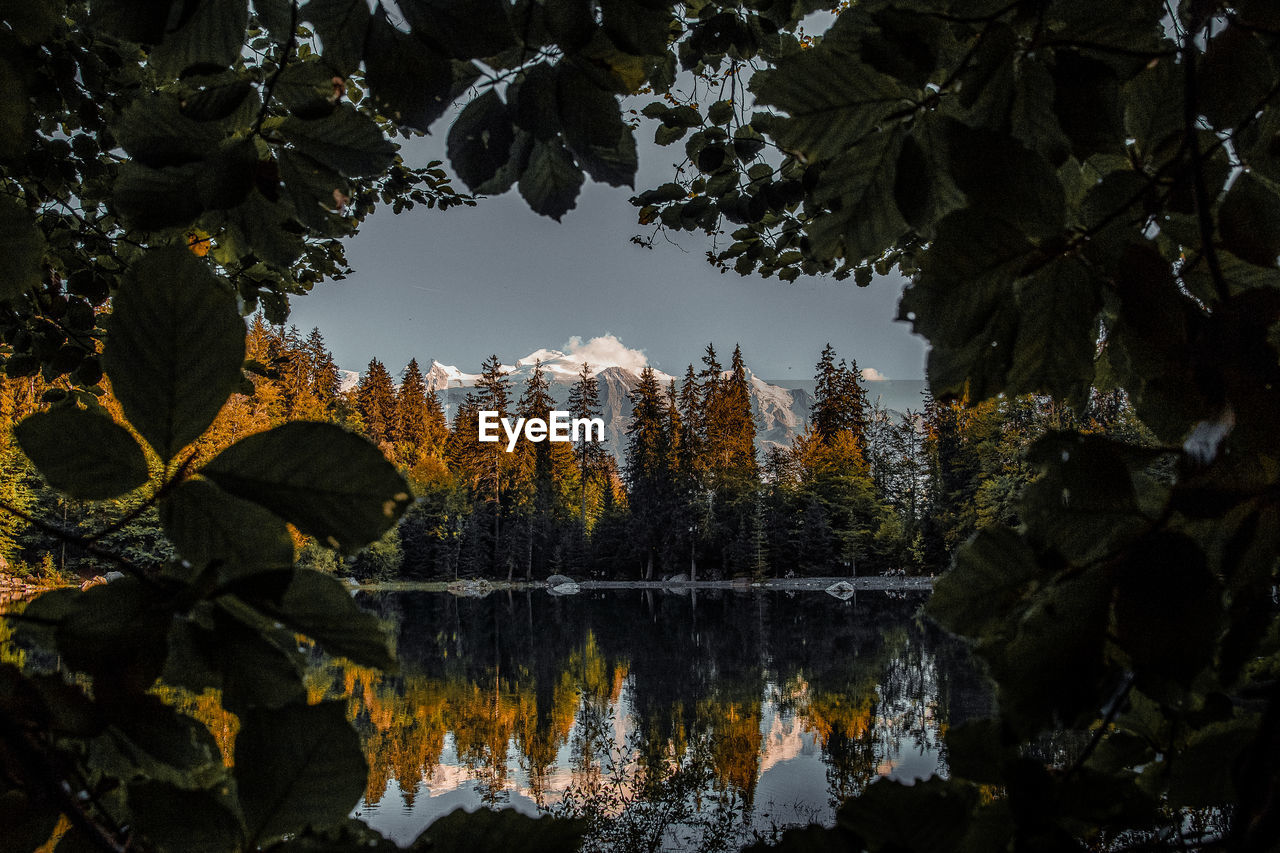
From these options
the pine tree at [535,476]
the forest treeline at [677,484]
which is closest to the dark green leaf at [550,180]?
the forest treeline at [677,484]

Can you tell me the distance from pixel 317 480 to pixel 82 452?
0.12 m

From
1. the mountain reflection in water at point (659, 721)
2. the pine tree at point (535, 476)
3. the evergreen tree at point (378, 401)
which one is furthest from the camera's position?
the evergreen tree at point (378, 401)

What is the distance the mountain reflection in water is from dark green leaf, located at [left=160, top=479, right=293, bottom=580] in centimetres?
403

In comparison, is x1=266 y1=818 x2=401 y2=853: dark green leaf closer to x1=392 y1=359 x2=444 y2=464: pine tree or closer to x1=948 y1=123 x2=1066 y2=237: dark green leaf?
x1=948 y1=123 x2=1066 y2=237: dark green leaf

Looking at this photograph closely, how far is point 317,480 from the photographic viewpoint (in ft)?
0.90

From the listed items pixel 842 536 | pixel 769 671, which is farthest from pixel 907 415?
pixel 769 671

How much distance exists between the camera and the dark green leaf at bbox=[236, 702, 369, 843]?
0.29m

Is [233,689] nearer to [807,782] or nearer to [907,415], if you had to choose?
[807,782]

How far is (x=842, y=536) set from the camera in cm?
2402

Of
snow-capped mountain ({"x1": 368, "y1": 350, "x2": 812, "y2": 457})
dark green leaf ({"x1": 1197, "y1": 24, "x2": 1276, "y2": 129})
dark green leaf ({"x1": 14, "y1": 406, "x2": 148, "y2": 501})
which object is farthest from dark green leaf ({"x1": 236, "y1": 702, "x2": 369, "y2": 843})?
snow-capped mountain ({"x1": 368, "y1": 350, "x2": 812, "y2": 457})

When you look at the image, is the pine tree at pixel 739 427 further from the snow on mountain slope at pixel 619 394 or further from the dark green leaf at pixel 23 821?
the snow on mountain slope at pixel 619 394

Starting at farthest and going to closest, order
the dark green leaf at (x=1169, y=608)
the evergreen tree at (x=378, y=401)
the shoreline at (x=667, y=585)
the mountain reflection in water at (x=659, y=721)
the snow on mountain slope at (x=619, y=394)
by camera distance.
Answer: the snow on mountain slope at (x=619, y=394) < the evergreen tree at (x=378, y=401) < the shoreline at (x=667, y=585) < the mountain reflection in water at (x=659, y=721) < the dark green leaf at (x=1169, y=608)

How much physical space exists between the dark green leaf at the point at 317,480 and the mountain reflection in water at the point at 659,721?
404 cm

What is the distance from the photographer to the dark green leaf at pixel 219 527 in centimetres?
29
